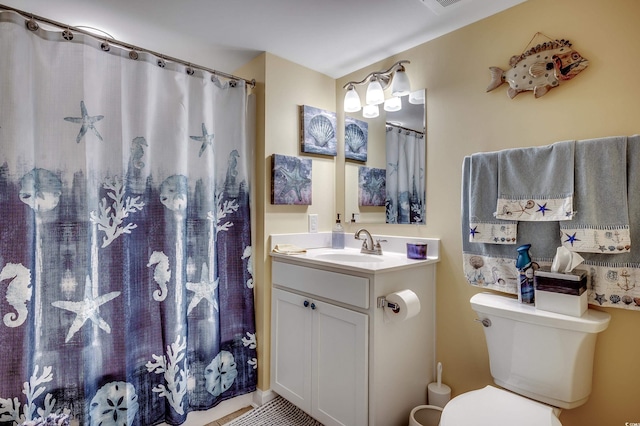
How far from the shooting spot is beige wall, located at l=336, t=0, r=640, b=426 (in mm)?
1284

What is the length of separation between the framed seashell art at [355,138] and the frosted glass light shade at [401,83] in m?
0.37


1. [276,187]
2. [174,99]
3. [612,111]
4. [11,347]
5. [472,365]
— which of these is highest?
[174,99]

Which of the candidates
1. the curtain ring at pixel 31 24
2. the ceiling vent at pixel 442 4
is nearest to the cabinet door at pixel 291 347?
the ceiling vent at pixel 442 4

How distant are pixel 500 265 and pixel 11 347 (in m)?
2.17

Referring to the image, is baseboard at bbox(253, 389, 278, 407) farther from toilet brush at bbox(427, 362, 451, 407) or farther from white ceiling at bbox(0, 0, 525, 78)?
white ceiling at bbox(0, 0, 525, 78)

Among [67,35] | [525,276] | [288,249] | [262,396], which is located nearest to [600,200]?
[525,276]

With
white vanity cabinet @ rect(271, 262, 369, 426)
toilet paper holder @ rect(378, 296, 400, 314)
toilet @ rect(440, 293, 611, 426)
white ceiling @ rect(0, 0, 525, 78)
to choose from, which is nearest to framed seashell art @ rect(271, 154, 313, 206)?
white vanity cabinet @ rect(271, 262, 369, 426)

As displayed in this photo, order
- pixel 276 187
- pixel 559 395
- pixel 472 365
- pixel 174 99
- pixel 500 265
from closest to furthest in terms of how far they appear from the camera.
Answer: pixel 559 395
pixel 500 265
pixel 472 365
pixel 174 99
pixel 276 187

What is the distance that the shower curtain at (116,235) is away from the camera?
1.36 m

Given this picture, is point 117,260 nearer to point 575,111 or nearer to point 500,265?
point 500,265

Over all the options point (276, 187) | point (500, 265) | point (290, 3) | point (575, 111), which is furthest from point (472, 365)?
point (290, 3)

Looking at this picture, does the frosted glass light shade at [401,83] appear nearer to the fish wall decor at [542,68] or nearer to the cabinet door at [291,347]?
the fish wall decor at [542,68]

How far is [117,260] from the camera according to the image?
157cm

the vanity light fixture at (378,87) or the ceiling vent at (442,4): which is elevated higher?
the ceiling vent at (442,4)
